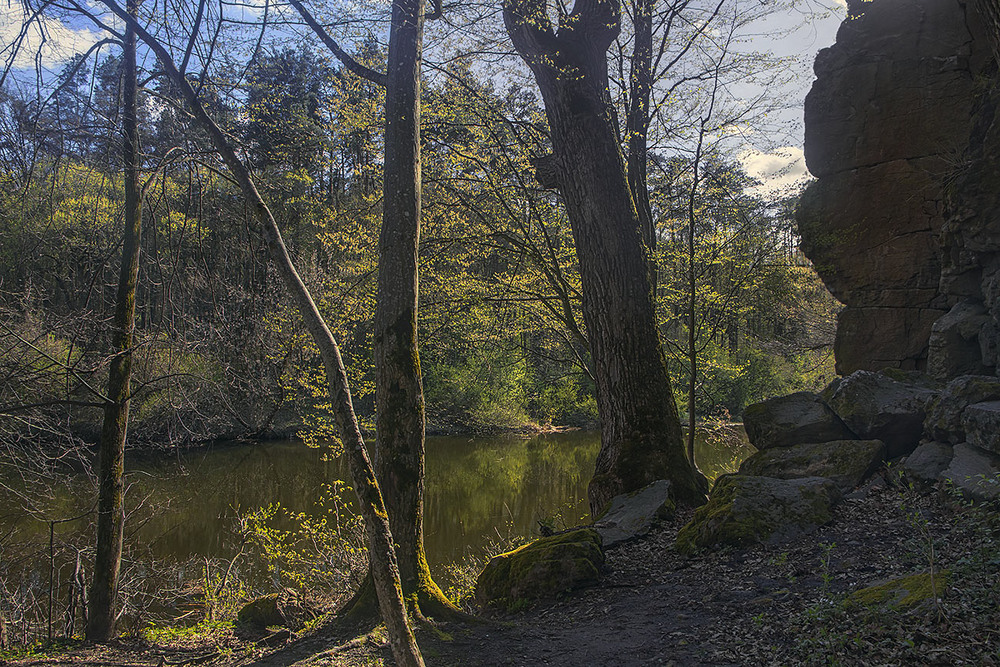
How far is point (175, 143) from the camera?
4.32m

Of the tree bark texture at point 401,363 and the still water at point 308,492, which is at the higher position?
the tree bark texture at point 401,363

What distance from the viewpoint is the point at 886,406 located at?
5.51m

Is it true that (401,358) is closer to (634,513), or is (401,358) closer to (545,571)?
(545,571)

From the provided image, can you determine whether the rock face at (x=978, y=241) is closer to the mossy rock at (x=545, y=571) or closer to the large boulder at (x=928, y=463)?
the large boulder at (x=928, y=463)

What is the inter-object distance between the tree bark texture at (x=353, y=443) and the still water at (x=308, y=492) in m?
5.41

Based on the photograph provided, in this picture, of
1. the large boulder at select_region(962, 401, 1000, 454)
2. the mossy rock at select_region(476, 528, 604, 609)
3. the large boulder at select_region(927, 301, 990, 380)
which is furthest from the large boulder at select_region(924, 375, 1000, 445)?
the mossy rock at select_region(476, 528, 604, 609)

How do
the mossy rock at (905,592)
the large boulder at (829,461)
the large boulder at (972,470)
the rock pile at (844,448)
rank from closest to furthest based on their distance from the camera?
1. the mossy rock at (905,592)
2. the large boulder at (972,470)
3. the rock pile at (844,448)
4. the large boulder at (829,461)

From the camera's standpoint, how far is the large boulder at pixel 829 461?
5262 millimetres

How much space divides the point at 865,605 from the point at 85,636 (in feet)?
20.8

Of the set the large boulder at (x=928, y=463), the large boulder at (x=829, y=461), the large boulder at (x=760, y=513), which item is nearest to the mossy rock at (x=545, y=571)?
the large boulder at (x=760, y=513)

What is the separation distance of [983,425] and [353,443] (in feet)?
14.0

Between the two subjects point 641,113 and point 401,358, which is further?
point 641,113

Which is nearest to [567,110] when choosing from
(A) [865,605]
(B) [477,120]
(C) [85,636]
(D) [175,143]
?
(B) [477,120]

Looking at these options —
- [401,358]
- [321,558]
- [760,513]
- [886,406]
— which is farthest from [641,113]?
[321,558]
